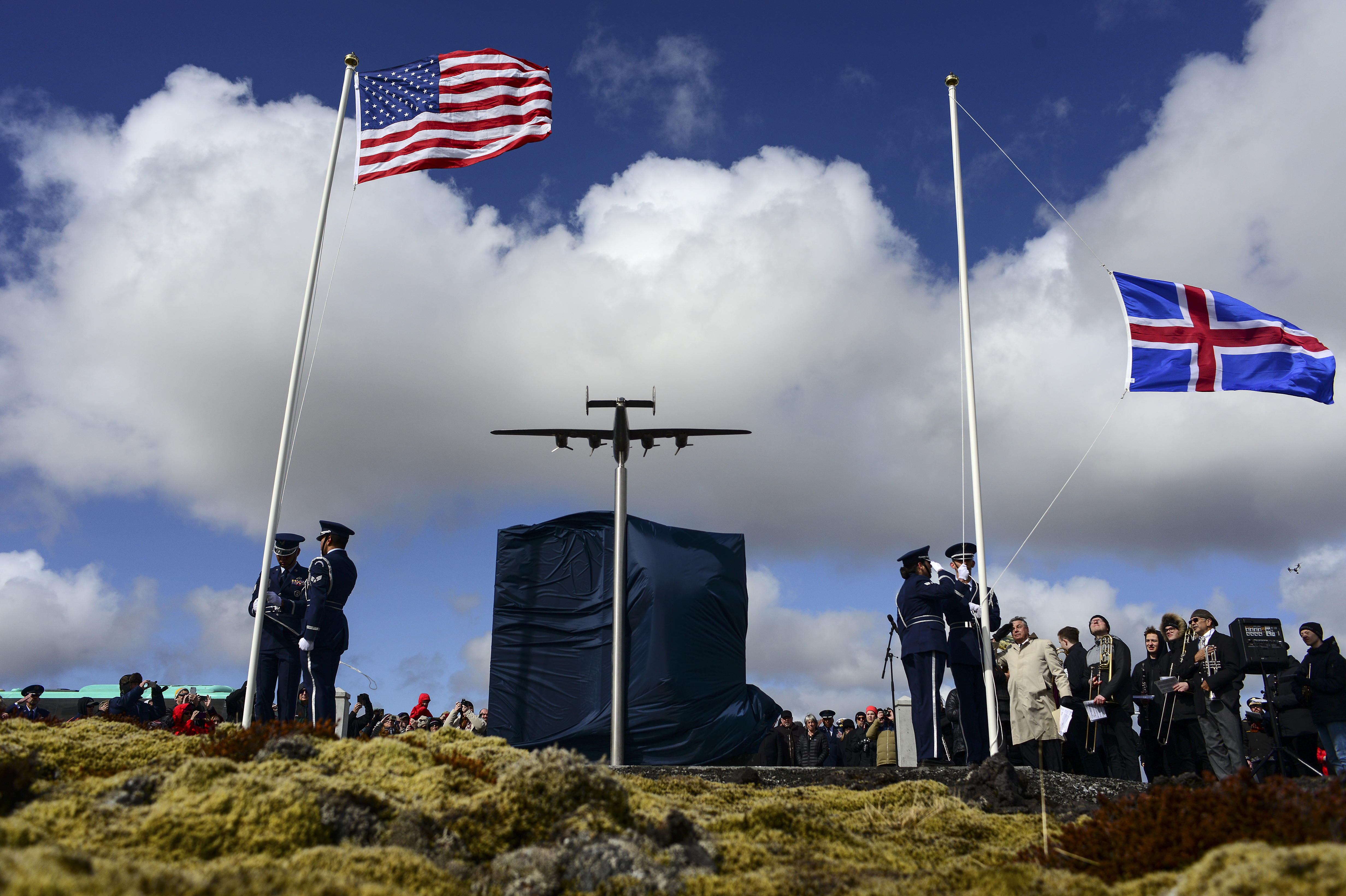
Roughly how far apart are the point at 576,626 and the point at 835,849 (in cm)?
713

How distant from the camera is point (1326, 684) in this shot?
8.98m

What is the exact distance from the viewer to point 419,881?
3986 millimetres

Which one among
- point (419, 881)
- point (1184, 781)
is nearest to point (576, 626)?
point (1184, 781)

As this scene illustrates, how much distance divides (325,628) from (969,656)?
697 centimetres

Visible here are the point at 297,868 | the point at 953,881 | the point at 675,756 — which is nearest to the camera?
the point at 297,868

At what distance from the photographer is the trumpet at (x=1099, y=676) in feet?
33.9

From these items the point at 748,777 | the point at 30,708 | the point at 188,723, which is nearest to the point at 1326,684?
the point at 748,777

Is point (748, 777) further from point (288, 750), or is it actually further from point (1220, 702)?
point (1220, 702)

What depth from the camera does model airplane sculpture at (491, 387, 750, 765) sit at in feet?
35.2

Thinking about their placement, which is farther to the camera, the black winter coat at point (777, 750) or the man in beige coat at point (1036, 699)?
the black winter coat at point (777, 750)

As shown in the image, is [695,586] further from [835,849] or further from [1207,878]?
[1207,878]

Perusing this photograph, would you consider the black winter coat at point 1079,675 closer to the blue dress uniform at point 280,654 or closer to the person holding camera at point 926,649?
the person holding camera at point 926,649

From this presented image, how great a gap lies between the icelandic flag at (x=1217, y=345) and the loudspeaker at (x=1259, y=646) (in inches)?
104

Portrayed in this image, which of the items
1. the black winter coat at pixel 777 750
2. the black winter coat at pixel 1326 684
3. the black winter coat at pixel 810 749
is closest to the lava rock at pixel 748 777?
the black winter coat at pixel 1326 684
